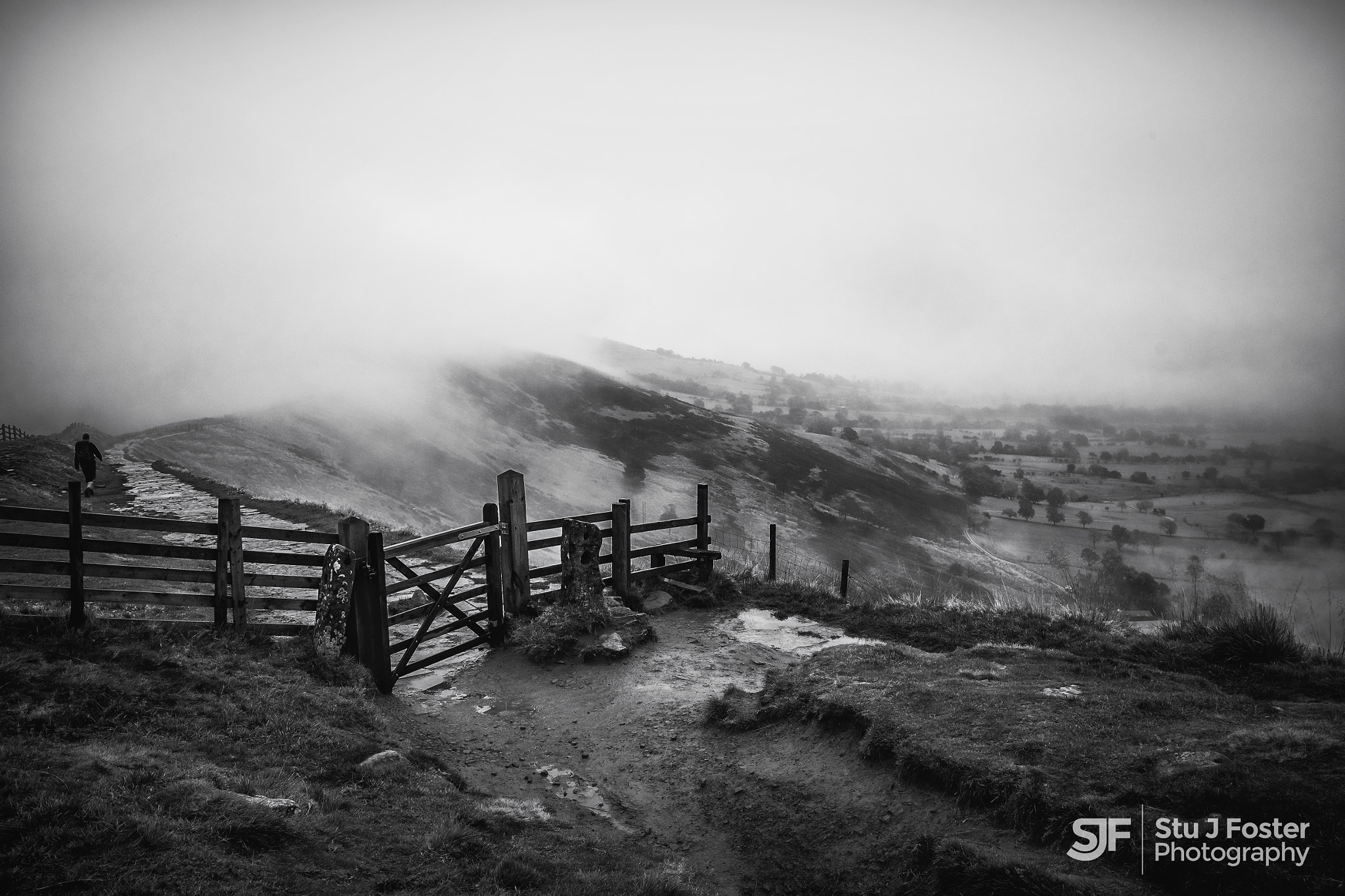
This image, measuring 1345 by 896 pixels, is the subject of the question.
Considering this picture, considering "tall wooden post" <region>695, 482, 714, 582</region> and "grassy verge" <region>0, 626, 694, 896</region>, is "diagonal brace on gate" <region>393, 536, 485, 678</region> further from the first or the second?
"tall wooden post" <region>695, 482, 714, 582</region>

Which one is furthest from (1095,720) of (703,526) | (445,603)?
(703,526)

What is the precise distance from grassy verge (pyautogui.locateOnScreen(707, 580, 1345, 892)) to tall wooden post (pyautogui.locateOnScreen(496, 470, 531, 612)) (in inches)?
175

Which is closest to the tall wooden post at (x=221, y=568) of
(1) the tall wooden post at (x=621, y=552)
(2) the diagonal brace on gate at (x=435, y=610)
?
(2) the diagonal brace on gate at (x=435, y=610)

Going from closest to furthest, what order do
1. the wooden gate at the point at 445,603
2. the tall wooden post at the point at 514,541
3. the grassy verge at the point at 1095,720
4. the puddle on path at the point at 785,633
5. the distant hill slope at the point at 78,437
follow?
1. the grassy verge at the point at 1095,720
2. the wooden gate at the point at 445,603
3. the puddle on path at the point at 785,633
4. the tall wooden post at the point at 514,541
5. the distant hill slope at the point at 78,437

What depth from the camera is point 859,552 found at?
56.1 m

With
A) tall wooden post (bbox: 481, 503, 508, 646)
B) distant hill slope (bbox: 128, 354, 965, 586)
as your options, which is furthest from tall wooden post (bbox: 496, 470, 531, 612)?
distant hill slope (bbox: 128, 354, 965, 586)

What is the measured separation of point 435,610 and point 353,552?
1666mm

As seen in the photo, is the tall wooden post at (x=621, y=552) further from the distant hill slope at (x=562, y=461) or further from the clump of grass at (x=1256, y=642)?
the distant hill slope at (x=562, y=461)

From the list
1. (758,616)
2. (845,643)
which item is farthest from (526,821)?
(758,616)

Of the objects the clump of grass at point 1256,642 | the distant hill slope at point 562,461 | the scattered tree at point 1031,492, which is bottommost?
the scattered tree at point 1031,492

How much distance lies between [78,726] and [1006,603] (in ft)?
43.1

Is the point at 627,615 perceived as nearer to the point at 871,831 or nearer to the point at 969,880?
the point at 871,831

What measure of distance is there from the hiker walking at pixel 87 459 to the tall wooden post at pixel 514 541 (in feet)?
60.7

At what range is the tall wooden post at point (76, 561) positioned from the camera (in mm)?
7598
